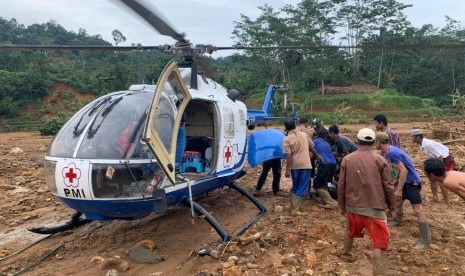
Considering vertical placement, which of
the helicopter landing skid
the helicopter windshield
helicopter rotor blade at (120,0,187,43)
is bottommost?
the helicopter landing skid

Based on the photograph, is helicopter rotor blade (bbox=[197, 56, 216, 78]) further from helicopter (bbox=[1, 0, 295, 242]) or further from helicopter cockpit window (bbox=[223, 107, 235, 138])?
helicopter cockpit window (bbox=[223, 107, 235, 138])

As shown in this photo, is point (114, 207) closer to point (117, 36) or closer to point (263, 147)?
point (263, 147)

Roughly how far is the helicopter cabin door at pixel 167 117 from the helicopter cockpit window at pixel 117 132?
0.76ft

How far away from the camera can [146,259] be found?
17.4 ft

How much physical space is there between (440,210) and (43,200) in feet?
26.0

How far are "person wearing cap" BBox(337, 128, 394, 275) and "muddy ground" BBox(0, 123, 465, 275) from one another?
1.57 ft

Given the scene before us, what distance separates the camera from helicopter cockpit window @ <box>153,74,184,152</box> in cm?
529

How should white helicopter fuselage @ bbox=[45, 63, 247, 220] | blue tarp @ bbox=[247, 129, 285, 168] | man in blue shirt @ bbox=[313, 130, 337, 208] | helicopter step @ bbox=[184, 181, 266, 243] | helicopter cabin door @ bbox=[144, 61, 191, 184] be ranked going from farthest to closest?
blue tarp @ bbox=[247, 129, 285, 168], man in blue shirt @ bbox=[313, 130, 337, 208], helicopter step @ bbox=[184, 181, 266, 243], white helicopter fuselage @ bbox=[45, 63, 247, 220], helicopter cabin door @ bbox=[144, 61, 191, 184]

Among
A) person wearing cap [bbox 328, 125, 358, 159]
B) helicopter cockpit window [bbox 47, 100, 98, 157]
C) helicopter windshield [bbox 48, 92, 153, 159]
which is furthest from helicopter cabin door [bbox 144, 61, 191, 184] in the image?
person wearing cap [bbox 328, 125, 358, 159]

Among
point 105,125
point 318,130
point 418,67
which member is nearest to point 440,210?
point 318,130

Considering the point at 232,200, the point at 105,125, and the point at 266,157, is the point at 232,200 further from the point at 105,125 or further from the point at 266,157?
the point at 105,125

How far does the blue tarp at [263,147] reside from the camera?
7707mm

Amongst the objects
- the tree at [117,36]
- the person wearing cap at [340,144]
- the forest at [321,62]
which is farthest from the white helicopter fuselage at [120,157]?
the tree at [117,36]

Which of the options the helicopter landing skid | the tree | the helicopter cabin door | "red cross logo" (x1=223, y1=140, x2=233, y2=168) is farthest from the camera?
the tree
